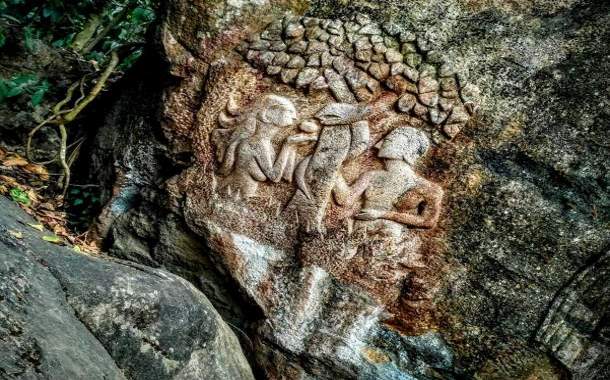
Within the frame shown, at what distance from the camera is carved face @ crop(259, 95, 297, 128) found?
12.9ft

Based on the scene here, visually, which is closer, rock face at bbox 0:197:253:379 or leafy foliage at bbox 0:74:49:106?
rock face at bbox 0:197:253:379

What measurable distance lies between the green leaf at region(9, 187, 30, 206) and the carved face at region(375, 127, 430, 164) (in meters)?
2.53

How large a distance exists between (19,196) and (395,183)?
2594mm

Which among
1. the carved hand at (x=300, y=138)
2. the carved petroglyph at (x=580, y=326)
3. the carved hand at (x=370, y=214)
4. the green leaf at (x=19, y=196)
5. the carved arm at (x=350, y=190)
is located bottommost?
the green leaf at (x=19, y=196)

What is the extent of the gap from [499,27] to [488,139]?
0.73 m

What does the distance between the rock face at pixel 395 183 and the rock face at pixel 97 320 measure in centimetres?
48

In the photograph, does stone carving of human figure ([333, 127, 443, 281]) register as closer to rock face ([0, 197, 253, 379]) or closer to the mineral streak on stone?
the mineral streak on stone

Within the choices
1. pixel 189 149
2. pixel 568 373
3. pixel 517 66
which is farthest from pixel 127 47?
pixel 568 373

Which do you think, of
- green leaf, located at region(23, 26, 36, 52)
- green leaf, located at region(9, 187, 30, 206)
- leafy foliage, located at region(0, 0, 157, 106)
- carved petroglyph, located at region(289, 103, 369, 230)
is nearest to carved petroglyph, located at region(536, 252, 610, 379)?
carved petroglyph, located at region(289, 103, 369, 230)

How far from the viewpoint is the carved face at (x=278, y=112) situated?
12.9 feet

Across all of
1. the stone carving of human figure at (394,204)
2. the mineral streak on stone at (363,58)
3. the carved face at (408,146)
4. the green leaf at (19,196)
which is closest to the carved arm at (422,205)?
the stone carving of human figure at (394,204)

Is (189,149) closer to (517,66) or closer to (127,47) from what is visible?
(127,47)

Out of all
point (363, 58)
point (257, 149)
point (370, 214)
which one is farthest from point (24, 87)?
point (370, 214)

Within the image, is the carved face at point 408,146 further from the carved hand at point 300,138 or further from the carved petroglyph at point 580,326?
the carved petroglyph at point 580,326
